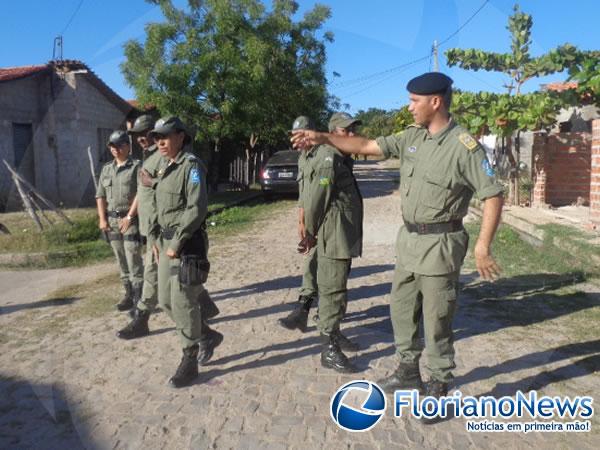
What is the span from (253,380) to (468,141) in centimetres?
208

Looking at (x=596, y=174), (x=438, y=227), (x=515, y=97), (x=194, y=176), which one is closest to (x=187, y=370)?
(x=194, y=176)

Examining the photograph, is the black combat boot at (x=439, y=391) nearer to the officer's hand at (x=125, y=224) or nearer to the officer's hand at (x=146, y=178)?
the officer's hand at (x=146, y=178)

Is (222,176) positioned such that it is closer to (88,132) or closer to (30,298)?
(88,132)

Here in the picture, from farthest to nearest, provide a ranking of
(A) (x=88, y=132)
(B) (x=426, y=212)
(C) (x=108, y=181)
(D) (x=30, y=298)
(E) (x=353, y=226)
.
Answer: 1. (A) (x=88, y=132)
2. (D) (x=30, y=298)
3. (C) (x=108, y=181)
4. (E) (x=353, y=226)
5. (B) (x=426, y=212)

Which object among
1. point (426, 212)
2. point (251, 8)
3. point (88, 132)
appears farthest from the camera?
point (251, 8)

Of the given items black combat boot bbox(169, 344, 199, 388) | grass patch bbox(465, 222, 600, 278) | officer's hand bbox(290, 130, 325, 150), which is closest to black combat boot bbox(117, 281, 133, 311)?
black combat boot bbox(169, 344, 199, 388)

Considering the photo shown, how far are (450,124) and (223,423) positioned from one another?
2158mm

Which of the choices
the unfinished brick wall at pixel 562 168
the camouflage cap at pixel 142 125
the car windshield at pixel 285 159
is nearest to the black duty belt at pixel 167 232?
the camouflage cap at pixel 142 125

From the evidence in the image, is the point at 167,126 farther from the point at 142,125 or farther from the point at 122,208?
the point at 122,208

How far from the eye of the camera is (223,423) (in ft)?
9.71

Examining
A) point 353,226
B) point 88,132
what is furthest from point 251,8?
point 353,226

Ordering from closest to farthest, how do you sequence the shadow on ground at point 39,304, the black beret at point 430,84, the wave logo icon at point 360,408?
the black beret at point 430,84 → the wave logo icon at point 360,408 → the shadow on ground at point 39,304

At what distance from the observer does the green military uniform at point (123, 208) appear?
4746mm

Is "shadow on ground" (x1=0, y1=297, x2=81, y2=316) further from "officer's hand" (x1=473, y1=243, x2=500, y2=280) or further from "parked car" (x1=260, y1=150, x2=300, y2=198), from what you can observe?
"parked car" (x1=260, y1=150, x2=300, y2=198)
